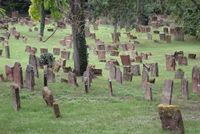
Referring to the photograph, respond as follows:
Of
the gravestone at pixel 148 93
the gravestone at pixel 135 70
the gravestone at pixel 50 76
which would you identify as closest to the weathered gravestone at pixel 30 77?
the gravestone at pixel 50 76

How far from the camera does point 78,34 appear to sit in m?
20.9

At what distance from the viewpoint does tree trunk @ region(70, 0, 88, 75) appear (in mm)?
20047

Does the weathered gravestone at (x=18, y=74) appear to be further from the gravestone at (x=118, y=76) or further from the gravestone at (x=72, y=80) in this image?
the gravestone at (x=118, y=76)

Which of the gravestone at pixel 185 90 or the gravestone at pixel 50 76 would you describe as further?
the gravestone at pixel 50 76

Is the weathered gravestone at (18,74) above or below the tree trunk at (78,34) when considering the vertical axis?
below

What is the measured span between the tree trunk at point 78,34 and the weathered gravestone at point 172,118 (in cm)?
981

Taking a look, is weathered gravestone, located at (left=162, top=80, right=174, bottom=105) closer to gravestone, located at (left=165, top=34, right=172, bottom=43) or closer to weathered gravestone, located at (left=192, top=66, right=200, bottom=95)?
weathered gravestone, located at (left=192, top=66, right=200, bottom=95)

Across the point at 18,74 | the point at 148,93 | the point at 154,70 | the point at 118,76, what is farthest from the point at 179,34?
the point at 148,93

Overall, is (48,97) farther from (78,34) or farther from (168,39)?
(168,39)

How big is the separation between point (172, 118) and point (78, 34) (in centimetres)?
1071

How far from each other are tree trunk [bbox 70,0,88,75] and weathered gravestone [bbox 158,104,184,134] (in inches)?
386

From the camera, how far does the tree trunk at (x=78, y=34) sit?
20.0 m

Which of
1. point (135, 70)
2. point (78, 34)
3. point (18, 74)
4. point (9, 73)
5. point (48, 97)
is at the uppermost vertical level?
point (78, 34)

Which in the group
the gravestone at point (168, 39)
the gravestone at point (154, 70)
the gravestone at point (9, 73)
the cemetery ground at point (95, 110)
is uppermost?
the gravestone at point (168, 39)
